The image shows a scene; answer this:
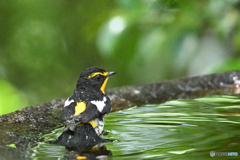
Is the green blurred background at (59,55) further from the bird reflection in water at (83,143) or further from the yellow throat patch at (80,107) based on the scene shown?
the bird reflection in water at (83,143)

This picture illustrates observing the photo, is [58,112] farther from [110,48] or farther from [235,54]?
[235,54]

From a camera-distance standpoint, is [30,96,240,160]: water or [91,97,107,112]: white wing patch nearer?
[30,96,240,160]: water

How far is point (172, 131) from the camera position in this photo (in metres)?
2.75

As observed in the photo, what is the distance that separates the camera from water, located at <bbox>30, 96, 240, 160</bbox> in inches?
87.6

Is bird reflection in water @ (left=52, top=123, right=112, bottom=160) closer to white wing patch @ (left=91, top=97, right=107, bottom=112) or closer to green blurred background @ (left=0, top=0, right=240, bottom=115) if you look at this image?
white wing patch @ (left=91, top=97, right=107, bottom=112)

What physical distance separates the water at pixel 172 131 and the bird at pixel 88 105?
14 centimetres

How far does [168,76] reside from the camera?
9.49 m

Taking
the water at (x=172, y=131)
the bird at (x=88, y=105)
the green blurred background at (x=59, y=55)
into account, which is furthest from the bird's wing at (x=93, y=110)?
the green blurred background at (x=59, y=55)

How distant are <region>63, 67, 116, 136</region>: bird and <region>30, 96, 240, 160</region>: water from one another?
0.46 ft

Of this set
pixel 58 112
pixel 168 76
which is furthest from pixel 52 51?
pixel 58 112

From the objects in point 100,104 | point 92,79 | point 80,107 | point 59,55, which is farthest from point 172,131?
point 59,55

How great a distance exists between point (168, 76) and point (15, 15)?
3878mm

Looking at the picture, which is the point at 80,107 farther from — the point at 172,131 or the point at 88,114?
the point at 172,131

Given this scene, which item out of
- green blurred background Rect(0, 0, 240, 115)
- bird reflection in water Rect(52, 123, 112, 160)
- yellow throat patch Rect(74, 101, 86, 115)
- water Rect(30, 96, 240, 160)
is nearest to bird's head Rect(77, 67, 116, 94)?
water Rect(30, 96, 240, 160)
